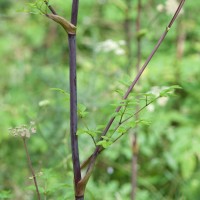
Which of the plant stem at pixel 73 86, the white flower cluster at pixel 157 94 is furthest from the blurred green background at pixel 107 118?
the plant stem at pixel 73 86

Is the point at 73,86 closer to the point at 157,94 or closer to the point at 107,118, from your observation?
the point at 157,94

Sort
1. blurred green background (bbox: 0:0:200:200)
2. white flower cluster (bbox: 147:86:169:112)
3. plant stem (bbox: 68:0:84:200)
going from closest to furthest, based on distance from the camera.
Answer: plant stem (bbox: 68:0:84:200)
white flower cluster (bbox: 147:86:169:112)
blurred green background (bbox: 0:0:200:200)

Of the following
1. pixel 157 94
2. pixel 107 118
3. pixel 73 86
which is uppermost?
pixel 73 86

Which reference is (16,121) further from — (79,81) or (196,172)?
(196,172)

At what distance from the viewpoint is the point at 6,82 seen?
12.4 ft

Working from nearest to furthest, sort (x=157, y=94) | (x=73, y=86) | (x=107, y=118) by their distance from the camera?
(x=73, y=86), (x=157, y=94), (x=107, y=118)

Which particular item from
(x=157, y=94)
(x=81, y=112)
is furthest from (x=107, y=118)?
(x=81, y=112)

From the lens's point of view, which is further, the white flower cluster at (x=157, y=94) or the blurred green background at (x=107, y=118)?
the blurred green background at (x=107, y=118)

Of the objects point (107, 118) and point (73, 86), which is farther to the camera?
point (107, 118)

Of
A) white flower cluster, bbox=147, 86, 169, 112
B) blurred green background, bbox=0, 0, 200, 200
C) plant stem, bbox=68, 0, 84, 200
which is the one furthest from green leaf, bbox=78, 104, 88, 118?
blurred green background, bbox=0, 0, 200, 200

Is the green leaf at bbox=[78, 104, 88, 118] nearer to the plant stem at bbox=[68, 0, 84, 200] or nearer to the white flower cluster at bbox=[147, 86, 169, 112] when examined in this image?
the plant stem at bbox=[68, 0, 84, 200]

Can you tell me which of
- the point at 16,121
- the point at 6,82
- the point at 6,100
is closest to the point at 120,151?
the point at 16,121

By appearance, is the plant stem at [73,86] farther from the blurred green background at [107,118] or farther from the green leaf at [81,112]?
the blurred green background at [107,118]

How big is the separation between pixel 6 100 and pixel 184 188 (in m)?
1.42
